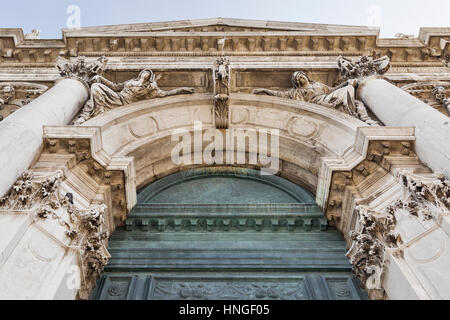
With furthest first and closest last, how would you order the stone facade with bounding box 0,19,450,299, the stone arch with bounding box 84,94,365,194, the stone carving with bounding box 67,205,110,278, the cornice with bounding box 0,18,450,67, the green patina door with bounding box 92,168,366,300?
the cornice with bounding box 0,18,450,67, the stone arch with bounding box 84,94,365,194, the green patina door with bounding box 92,168,366,300, the stone carving with bounding box 67,205,110,278, the stone facade with bounding box 0,19,450,299

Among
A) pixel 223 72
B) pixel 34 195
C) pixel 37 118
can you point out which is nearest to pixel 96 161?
pixel 37 118

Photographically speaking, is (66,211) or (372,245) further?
(66,211)

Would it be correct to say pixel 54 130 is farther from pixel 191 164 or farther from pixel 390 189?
pixel 390 189

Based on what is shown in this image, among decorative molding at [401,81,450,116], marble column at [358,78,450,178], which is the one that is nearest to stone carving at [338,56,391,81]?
marble column at [358,78,450,178]

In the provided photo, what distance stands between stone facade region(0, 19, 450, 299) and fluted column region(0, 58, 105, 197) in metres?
0.02

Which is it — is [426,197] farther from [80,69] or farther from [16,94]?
[16,94]

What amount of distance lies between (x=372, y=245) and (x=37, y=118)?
5.26 m

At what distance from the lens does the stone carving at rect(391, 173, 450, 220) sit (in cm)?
420

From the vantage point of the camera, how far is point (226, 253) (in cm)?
548

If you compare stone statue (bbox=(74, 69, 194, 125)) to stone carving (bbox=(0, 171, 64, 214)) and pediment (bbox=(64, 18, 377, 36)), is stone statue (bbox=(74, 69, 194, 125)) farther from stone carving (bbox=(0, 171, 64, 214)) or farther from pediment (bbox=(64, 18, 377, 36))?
stone carving (bbox=(0, 171, 64, 214))

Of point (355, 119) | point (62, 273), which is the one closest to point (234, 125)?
point (355, 119)

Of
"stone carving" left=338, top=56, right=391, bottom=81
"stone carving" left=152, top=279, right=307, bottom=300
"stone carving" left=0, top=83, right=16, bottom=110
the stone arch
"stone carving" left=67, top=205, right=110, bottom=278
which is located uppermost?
"stone carving" left=338, top=56, right=391, bottom=81
